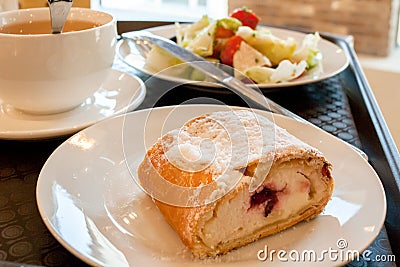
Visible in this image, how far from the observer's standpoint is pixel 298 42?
1295 millimetres

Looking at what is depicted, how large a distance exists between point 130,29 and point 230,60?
370mm

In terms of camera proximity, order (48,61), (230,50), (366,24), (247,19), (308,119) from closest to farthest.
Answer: (48,61), (308,119), (230,50), (247,19), (366,24)

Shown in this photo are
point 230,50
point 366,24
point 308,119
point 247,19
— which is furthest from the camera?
point 366,24

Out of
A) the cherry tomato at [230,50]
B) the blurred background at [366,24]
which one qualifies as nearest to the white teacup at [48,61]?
the cherry tomato at [230,50]

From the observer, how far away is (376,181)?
603mm

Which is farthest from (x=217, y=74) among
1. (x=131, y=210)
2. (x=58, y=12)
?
(x=131, y=210)

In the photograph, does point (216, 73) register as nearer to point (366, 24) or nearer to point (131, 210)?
point (131, 210)

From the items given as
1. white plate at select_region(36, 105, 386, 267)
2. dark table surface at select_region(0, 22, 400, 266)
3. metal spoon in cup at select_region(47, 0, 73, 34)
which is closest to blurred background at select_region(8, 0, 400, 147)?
dark table surface at select_region(0, 22, 400, 266)

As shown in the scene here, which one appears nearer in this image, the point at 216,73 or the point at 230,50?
the point at 216,73

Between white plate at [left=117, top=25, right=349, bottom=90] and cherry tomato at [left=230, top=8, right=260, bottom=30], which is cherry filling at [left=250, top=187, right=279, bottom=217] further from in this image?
cherry tomato at [left=230, top=8, right=260, bottom=30]

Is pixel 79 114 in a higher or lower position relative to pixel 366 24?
higher

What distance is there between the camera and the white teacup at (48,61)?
29.7 inches

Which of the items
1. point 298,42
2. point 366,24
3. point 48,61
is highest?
point 48,61

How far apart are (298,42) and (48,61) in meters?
0.71
